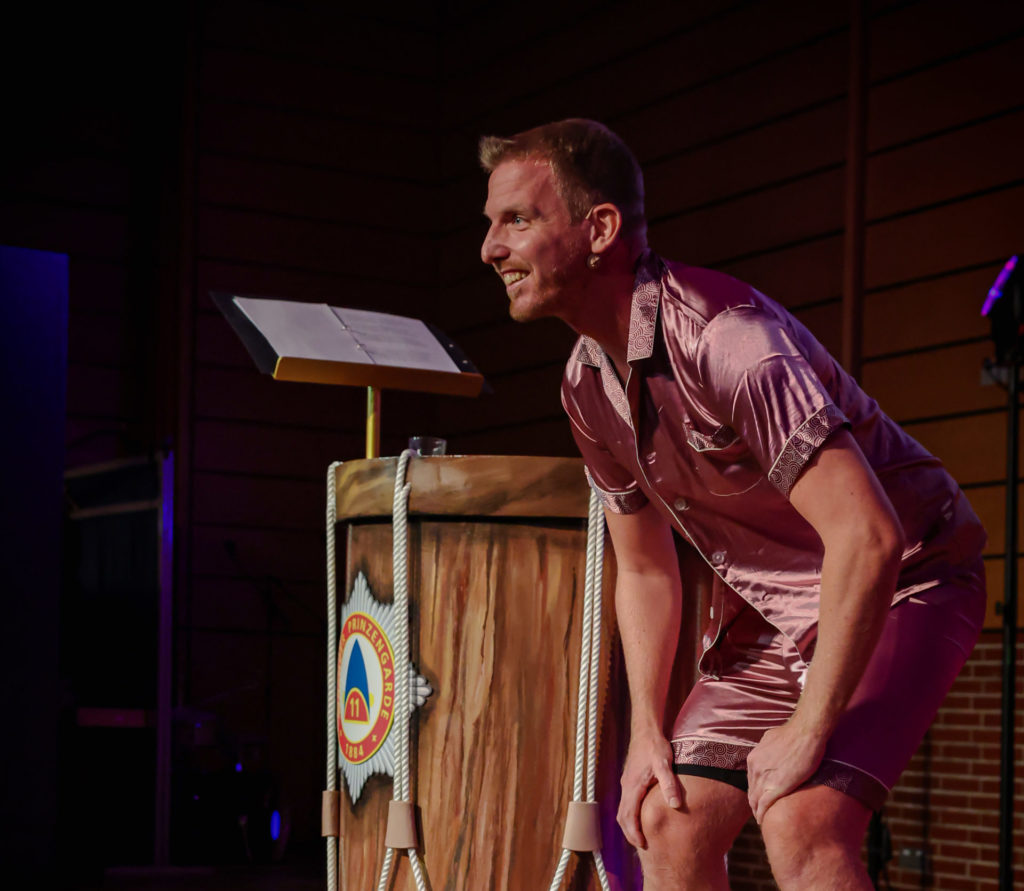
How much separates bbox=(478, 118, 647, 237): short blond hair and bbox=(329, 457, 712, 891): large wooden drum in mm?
478

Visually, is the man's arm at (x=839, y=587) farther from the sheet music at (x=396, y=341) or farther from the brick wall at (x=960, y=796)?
the brick wall at (x=960, y=796)

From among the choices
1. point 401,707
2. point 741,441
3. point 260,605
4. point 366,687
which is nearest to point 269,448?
point 260,605

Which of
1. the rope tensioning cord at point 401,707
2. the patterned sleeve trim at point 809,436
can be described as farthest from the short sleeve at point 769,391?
the rope tensioning cord at point 401,707

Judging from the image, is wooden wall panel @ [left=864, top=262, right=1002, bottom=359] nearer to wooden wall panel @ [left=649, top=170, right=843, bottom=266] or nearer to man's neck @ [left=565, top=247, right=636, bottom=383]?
wooden wall panel @ [left=649, top=170, right=843, bottom=266]

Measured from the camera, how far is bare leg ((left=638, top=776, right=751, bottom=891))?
1.64m

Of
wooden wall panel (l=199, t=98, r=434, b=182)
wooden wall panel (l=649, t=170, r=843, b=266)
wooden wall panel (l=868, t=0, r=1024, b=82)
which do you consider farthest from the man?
wooden wall panel (l=199, t=98, r=434, b=182)

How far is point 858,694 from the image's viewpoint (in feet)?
4.93

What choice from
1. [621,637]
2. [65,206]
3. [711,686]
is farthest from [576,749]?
[65,206]

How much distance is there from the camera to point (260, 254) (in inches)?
235

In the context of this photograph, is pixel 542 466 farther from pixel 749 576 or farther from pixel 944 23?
pixel 944 23

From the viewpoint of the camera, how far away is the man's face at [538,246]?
64.0 inches

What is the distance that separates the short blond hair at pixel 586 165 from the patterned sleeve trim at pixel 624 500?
13.5 inches

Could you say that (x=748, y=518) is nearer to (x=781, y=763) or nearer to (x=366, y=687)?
(x=781, y=763)

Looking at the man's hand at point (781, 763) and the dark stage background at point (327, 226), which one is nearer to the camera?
the man's hand at point (781, 763)
